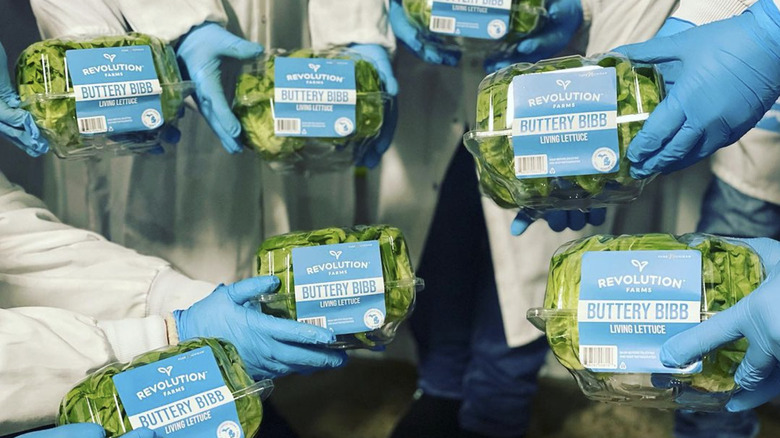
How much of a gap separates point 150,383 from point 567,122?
656mm

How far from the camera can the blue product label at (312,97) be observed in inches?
49.4

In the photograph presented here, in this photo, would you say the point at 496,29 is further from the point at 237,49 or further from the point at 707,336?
the point at 707,336

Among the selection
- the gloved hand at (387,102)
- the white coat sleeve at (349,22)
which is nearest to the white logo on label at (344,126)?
the gloved hand at (387,102)

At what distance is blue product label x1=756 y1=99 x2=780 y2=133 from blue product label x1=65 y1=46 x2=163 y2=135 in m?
1.11

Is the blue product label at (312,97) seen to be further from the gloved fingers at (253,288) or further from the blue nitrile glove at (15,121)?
the blue nitrile glove at (15,121)

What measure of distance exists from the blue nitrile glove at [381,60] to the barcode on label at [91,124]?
0.49 meters

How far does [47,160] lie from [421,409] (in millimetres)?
1060

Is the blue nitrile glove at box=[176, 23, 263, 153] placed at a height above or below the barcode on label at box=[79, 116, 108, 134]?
above

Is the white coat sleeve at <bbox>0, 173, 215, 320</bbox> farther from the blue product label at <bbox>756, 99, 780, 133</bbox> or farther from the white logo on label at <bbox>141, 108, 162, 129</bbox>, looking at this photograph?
the blue product label at <bbox>756, 99, 780, 133</bbox>

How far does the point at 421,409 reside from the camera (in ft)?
6.21

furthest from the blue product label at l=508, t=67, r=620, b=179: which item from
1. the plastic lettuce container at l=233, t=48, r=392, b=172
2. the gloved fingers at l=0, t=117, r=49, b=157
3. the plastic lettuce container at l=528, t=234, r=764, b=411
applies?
the gloved fingers at l=0, t=117, r=49, b=157

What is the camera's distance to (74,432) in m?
0.89

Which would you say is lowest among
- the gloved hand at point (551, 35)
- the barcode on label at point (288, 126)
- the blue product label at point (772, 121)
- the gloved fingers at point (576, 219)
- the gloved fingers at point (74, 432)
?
the gloved fingers at point (74, 432)

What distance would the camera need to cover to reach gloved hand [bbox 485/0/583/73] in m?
1.38
